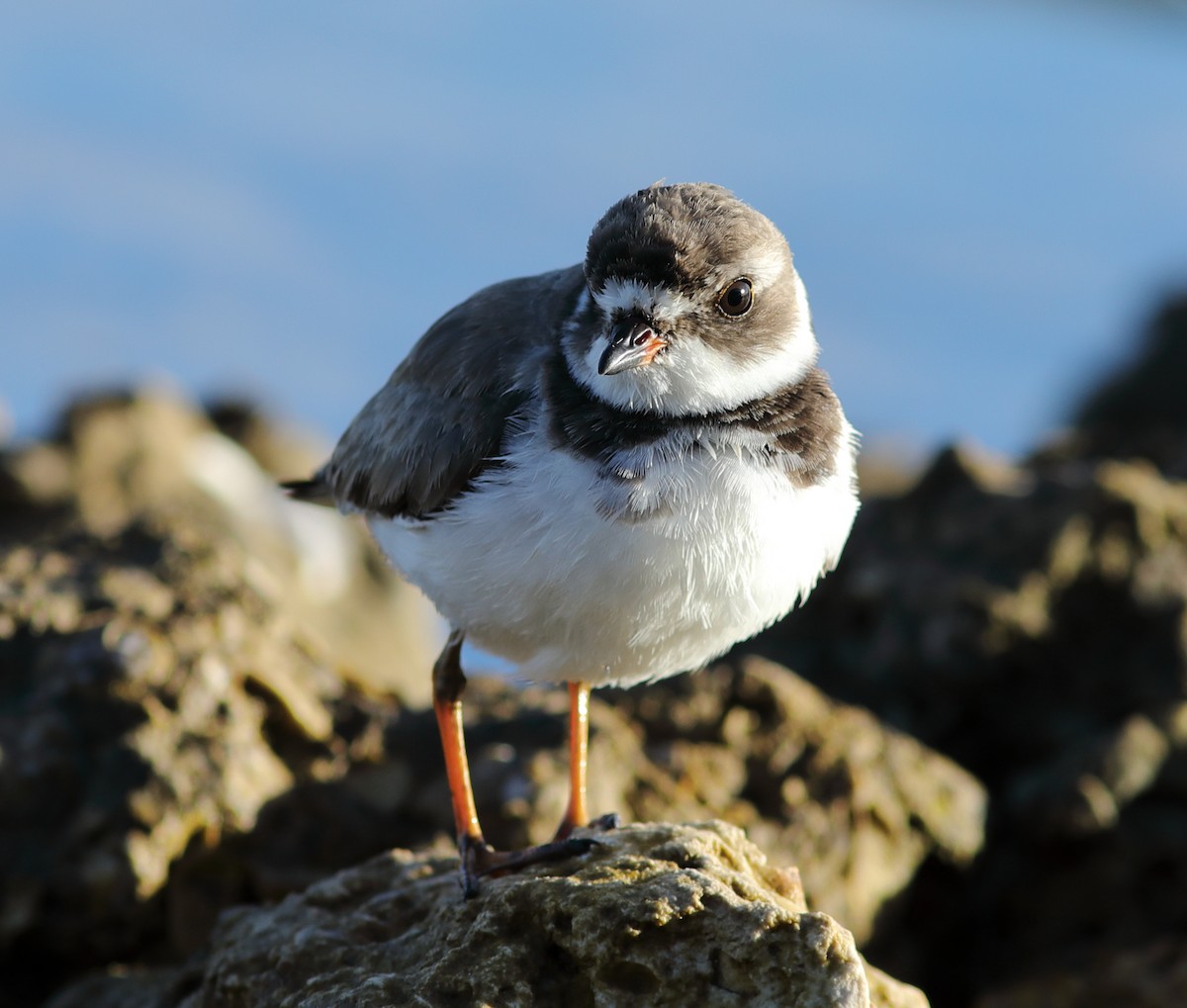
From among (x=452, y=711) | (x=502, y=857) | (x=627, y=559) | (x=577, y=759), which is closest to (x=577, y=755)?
(x=577, y=759)

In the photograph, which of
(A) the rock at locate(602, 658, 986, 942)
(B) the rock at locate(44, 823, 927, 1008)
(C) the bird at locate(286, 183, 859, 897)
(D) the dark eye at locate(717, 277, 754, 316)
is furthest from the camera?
(A) the rock at locate(602, 658, 986, 942)

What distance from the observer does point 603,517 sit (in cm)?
502

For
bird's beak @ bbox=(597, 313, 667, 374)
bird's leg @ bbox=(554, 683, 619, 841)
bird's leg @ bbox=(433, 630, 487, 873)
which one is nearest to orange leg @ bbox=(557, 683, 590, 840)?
bird's leg @ bbox=(554, 683, 619, 841)

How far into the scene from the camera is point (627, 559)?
16.6ft

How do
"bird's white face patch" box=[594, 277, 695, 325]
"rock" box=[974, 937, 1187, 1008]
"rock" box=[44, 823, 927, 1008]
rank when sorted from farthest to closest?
"rock" box=[974, 937, 1187, 1008]
"bird's white face patch" box=[594, 277, 695, 325]
"rock" box=[44, 823, 927, 1008]

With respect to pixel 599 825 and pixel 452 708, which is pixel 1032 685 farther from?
pixel 452 708

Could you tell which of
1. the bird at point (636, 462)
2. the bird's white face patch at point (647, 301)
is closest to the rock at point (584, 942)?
the bird at point (636, 462)

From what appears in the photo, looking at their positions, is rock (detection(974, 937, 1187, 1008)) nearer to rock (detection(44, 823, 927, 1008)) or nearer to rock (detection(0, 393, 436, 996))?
rock (detection(44, 823, 927, 1008))

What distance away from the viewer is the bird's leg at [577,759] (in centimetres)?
616

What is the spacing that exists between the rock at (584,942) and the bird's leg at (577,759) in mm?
905

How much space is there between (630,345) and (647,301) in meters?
0.26

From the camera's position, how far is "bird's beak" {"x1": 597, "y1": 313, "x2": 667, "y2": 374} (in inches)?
196

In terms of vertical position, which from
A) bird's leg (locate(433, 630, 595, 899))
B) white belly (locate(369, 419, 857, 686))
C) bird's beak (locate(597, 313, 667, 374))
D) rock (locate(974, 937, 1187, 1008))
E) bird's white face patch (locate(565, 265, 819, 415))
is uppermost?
bird's beak (locate(597, 313, 667, 374))

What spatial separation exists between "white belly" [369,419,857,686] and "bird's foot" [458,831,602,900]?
2.36ft
